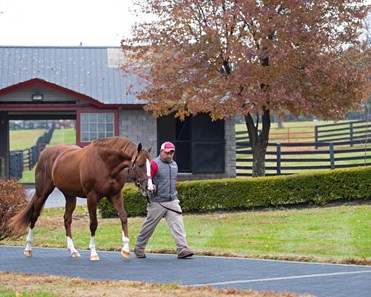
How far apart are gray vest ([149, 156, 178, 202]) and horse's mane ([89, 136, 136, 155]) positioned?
1.58 ft

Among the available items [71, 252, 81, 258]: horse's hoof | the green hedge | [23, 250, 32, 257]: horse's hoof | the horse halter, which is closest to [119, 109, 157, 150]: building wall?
the green hedge

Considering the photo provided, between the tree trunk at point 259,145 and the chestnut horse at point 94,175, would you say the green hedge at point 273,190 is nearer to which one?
the tree trunk at point 259,145

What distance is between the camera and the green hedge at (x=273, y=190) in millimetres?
22609

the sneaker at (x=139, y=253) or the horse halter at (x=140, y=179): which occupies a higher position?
the horse halter at (x=140, y=179)

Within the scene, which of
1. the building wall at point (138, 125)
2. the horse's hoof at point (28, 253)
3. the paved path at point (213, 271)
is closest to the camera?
the paved path at point (213, 271)

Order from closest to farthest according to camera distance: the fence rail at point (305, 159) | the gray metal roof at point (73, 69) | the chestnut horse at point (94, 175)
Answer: the chestnut horse at point (94, 175), the gray metal roof at point (73, 69), the fence rail at point (305, 159)

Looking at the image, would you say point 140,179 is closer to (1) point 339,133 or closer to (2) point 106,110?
(2) point 106,110

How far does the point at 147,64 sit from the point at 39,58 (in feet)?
31.7

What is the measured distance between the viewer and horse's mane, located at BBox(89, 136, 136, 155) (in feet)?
46.0

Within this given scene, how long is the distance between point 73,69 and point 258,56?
12841 mm

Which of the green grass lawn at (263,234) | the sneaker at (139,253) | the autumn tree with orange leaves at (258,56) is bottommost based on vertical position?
the green grass lawn at (263,234)

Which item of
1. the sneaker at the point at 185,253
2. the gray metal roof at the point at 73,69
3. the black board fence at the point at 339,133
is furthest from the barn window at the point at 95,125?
the black board fence at the point at 339,133

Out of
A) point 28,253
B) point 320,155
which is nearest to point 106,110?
point 28,253

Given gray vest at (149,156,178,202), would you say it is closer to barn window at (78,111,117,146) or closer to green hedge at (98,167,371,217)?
green hedge at (98,167,371,217)
